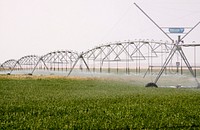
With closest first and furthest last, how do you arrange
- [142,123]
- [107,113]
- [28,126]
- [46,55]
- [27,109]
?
1. [28,126]
2. [142,123]
3. [107,113]
4. [27,109]
5. [46,55]

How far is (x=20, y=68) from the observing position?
174 metres

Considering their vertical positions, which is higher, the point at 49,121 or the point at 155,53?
the point at 155,53

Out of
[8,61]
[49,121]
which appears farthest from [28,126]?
[8,61]

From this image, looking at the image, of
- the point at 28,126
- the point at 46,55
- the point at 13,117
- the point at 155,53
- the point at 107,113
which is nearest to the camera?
the point at 28,126

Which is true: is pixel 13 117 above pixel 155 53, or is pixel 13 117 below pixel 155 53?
below

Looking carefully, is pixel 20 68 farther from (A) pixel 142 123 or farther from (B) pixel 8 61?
(A) pixel 142 123

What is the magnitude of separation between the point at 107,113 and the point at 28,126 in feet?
14.9

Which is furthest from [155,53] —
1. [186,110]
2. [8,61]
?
[8,61]

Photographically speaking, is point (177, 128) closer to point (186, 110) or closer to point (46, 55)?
point (186, 110)

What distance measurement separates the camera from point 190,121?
14.2 metres

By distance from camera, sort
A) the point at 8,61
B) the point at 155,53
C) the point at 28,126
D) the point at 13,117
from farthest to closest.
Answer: the point at 8,61, the point at 155,53, the point at 13,117, the point at 28,126

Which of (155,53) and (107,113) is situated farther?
(155,53)

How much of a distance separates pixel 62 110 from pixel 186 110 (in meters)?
6.42

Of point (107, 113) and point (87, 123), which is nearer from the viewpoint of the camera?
point (87, 123)
